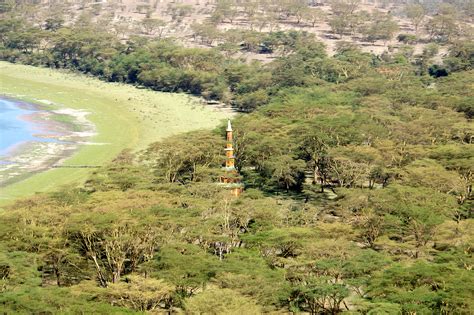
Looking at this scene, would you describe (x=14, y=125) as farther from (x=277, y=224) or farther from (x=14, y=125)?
(x=277, y=224)

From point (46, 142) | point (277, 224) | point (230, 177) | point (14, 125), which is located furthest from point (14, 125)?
point (277, 224)

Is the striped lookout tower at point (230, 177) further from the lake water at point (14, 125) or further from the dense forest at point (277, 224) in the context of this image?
the lake water at point (14, 125)

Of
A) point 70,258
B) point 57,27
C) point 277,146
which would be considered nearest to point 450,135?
point 277,146

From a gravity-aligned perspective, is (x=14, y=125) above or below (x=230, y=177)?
below

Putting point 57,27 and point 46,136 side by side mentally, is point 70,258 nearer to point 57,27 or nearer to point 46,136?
point 46,136

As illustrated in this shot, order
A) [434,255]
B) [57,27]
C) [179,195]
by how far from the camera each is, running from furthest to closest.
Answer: [57,27], [179,195], [434,255]

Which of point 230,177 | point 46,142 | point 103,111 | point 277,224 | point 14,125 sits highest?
point 277,224

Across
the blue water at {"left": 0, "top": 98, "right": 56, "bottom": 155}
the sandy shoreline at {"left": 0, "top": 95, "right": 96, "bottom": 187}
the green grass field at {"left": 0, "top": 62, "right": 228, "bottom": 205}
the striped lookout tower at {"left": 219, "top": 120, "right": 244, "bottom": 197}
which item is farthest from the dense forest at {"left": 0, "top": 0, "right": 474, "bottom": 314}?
the blue water at {"left": 0, "top": 98, "right": 56, "bottom": 155}

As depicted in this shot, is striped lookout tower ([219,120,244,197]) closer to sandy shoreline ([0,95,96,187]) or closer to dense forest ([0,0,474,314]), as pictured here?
dense forest ([0,0,474,314])
